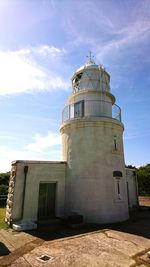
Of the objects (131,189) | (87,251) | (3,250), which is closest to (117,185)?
(87,251)

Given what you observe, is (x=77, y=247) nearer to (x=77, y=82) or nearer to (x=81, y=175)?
(x=81, y=175)

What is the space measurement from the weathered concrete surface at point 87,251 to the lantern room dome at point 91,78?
30.8 feet

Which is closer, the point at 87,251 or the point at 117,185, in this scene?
the point at 87,251

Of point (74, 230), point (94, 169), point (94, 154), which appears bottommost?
point (74, 230)

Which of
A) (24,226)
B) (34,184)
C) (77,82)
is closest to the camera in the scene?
(24,226)

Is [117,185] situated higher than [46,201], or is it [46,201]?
[117,185]

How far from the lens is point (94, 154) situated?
11164mm

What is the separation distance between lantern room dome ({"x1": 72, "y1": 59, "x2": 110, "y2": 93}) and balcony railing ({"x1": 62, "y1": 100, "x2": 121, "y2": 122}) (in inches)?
48.1

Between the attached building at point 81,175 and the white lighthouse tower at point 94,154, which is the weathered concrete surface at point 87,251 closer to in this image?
the attached building at point 81,175

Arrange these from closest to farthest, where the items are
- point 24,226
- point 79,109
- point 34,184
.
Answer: point 24,226 < point 34,184 < point 79,109

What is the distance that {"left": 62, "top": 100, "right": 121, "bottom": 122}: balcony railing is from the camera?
12.5 metres

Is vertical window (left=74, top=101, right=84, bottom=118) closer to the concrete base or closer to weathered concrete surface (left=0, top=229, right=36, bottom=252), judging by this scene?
the concrete base

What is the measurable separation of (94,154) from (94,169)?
2.97ft

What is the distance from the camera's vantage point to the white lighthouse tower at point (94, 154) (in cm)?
1062
